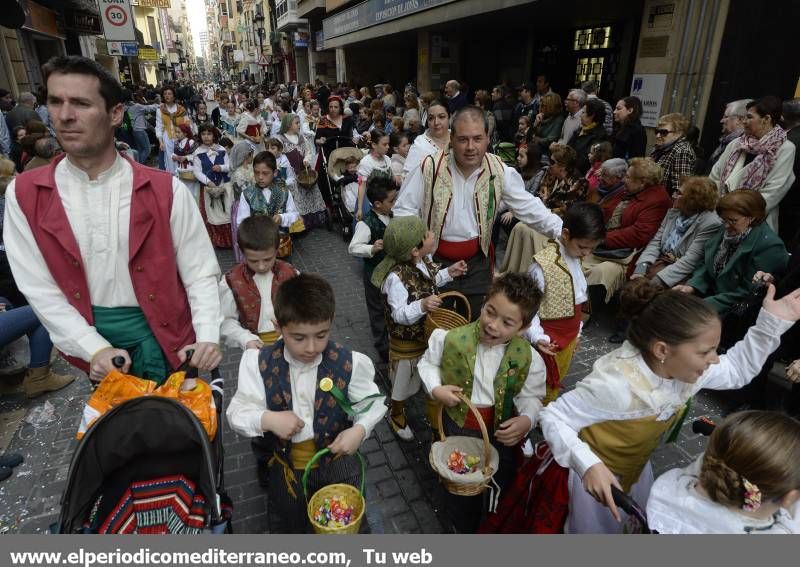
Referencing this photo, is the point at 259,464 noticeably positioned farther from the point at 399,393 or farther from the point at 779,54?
the point at 779,54

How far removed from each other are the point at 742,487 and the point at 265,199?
217 inches

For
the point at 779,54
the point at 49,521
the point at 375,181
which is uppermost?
the point at 779,54

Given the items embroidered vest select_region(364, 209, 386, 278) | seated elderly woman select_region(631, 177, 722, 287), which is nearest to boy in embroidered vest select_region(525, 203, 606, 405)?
seated elderly woman select_region(631, 177, 722, 287)

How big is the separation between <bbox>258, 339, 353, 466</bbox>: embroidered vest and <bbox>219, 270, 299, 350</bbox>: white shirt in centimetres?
41

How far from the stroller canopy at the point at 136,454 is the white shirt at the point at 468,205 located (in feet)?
7.29

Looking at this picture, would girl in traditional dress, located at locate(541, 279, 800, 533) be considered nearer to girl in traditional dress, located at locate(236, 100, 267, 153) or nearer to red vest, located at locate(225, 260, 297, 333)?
red vest, located at locate(225, 260, 297, 333)

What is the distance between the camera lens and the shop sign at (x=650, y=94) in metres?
7.21

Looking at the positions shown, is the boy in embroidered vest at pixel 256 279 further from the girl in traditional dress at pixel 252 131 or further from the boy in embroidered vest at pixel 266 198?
the girl in traditional dress at pixel 252 131

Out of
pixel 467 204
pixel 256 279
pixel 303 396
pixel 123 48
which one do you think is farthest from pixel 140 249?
pixel 123 48

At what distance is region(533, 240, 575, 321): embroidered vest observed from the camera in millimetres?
3404

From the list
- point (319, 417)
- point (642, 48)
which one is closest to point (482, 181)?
point (319, 417)

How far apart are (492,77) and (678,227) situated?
1405cm

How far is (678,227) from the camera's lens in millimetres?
4914

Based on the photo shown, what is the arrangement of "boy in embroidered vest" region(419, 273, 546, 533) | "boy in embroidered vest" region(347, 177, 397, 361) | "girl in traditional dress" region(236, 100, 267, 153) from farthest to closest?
1. "girl in traditional dress" region(236, 100, 267, 153)
2. "boy in embroidered vest" region(347, 177, 397, 361)
3. "boy in embroidered vest" region(419, 273, 546, 533)
